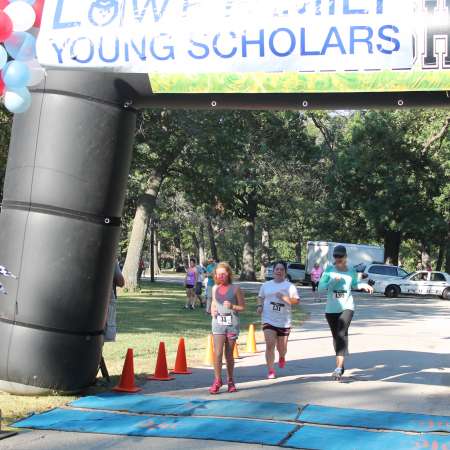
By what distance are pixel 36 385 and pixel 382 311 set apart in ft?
65.4

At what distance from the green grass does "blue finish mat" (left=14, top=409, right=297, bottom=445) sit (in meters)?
0.43

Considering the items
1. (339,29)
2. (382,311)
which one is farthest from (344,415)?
(382,311)

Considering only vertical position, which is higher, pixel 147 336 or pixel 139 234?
pixel 139 234

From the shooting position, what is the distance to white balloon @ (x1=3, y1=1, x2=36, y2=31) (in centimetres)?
703

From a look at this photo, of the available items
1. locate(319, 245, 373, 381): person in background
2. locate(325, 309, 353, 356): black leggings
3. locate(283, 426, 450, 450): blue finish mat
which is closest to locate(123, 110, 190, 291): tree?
locate(319, 245, 373, 381): person in background

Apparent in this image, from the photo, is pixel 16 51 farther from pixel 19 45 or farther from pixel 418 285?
pixel 418 285

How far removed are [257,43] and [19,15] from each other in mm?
2539

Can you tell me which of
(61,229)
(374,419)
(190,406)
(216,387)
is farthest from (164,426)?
(61,229)

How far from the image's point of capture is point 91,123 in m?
8.67

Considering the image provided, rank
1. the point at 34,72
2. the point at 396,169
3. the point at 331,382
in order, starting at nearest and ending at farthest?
the point at 34,72, the point at 331,382, the point at 396,169

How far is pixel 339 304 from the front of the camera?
405 inches

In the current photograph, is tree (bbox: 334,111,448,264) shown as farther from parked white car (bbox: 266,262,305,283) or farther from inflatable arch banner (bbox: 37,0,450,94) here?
inflatable arch banner (bbox: 37,0,450,94)

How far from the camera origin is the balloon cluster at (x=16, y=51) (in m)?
6.91

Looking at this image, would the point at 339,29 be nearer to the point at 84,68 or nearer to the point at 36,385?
the point at 84,68
